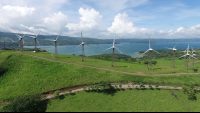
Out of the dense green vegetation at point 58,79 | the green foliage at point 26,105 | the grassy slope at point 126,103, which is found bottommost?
the grassy slope at point 126,103

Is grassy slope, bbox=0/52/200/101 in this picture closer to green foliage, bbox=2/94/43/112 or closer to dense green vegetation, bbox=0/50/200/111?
dense green vegetation, bbox=0/50/200/111

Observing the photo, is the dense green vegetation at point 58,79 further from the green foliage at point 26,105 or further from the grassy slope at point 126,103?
the green foliage at point 26,105

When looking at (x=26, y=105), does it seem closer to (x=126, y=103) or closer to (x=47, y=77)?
(x=47, y=77)

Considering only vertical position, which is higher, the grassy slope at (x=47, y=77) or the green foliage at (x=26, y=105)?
the grassy slope at (x=47, y=77)

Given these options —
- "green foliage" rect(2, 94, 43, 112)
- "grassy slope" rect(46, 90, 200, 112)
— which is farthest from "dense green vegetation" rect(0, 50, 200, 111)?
"green foliage" rect(2, 94, 43, 112)

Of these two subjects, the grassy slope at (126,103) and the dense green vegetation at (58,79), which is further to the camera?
the dense green vegetation at (58,79)

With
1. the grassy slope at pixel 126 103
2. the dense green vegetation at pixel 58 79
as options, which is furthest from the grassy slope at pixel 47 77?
the grassy slope at pixel 126 103

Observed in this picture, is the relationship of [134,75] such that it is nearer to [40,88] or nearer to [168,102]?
[168,102]
